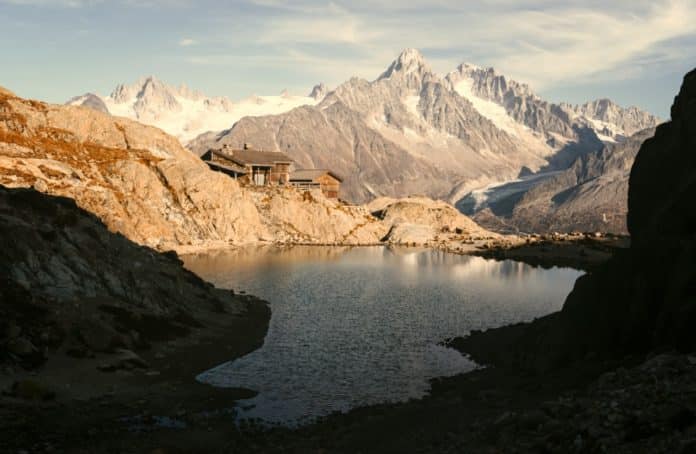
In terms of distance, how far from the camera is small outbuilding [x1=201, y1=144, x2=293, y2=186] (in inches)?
6865

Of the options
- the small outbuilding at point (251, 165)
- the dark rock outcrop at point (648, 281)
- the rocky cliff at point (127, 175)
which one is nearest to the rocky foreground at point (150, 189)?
the rocky cliff at point (127, 175)

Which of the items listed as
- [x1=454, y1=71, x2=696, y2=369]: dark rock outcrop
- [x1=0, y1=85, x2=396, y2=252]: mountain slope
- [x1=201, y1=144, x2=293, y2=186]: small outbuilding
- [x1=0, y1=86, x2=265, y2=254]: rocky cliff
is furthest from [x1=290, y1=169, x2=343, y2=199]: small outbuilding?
[x1=454, y1=71, x2=696, y2=369]: dark rock outcrop

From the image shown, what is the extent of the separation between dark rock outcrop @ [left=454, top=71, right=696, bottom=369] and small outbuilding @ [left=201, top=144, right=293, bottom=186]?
13574 centimetres

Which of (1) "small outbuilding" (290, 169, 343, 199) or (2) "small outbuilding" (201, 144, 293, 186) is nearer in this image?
(2) "small outbuilding" (201, 144, 293, 186)

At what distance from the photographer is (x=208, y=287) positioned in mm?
68250

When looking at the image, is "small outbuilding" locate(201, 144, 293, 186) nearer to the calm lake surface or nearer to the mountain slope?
the mountain slope

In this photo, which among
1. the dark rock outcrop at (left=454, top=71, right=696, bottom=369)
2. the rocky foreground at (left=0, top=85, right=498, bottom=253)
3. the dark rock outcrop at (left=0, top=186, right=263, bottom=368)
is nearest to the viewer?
the dark rock outcrop at (left=454, top=71, right=696, bottom=369)

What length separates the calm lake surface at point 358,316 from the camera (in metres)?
43.0

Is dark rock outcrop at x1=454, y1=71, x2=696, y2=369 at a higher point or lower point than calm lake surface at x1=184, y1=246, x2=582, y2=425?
higher

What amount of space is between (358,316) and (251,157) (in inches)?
4704

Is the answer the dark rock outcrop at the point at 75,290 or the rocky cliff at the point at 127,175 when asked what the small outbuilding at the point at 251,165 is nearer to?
the rocky cliff at the point at 127,175

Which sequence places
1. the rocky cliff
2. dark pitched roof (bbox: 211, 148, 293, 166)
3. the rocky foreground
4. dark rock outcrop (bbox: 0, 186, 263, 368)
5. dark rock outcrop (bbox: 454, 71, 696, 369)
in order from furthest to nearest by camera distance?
dark pitched roof (bbox: 211, 148, 293, 166), the rocky foreground, the rocky cliff, dark rock outcrop (bbox: 0, 186, 263, 368), dark rock outcrop (bbox: 454, 71, 696, 369)

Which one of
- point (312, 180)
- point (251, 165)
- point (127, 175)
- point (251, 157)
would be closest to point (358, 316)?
point (127, 175)

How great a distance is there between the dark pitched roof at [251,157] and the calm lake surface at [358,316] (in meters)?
47.8
